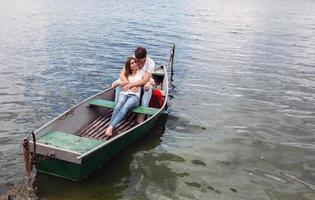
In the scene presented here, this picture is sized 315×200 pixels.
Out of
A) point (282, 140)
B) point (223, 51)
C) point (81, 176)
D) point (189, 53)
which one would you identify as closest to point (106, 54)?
point (189, 53)

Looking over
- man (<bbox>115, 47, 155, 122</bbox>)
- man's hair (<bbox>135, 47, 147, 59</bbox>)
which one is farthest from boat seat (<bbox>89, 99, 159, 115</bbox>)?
man's hair (<bbox>135, 47, 147, 59</bbox>)

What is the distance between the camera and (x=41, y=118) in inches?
485

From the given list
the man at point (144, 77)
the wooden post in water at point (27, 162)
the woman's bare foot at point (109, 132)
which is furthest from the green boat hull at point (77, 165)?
the man at point (144, 77)

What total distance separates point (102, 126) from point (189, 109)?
424 centimetres

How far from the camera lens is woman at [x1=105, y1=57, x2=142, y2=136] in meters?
10.4

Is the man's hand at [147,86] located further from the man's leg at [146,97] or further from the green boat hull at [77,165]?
the green boat hull at [77,165]

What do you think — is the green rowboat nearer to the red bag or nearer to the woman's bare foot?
the woman's bare foot

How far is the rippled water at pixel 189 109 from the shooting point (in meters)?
8.96

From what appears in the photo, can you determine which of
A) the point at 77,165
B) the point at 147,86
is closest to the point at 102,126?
the point at 147,86

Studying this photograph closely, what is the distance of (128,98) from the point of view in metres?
11.0

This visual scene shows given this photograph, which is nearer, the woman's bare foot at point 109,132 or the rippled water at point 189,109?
the rippled water at point 189,109

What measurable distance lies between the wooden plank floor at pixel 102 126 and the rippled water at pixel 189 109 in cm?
62

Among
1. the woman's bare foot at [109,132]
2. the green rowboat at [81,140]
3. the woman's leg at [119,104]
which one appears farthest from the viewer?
the woman's leg at [119,104]

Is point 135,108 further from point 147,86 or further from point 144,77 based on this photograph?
point 144,77
